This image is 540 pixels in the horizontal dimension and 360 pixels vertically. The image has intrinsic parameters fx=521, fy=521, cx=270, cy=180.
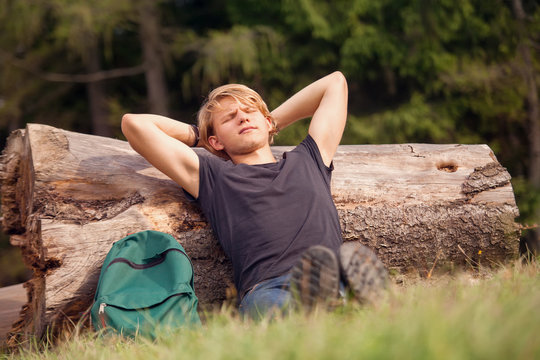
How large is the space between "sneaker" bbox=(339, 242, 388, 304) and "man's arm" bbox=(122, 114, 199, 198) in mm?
1250

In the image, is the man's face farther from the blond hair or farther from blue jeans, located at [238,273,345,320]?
blue jeans, located at [238,273,345,320]

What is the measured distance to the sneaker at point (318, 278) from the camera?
2076 mm

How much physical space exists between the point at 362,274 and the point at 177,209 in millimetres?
1585

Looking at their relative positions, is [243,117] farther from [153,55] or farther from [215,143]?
[153,55]

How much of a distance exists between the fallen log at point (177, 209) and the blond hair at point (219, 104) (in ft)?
1.08

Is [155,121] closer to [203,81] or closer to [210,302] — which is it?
[210,302]

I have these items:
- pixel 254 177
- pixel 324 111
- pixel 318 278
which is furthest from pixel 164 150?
pixel 318 278

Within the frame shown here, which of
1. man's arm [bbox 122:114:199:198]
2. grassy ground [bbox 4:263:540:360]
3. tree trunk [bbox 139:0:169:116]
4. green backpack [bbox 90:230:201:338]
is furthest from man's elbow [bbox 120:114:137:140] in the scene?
tree trunk [bbox 139:0:169:116]

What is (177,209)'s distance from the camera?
337 cm

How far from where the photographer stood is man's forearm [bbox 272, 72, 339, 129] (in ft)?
11.7

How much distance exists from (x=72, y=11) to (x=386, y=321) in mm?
8906

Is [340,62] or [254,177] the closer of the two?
[254,177]

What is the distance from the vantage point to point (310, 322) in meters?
1.79

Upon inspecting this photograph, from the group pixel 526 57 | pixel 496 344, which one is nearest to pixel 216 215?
pixel 496 344
